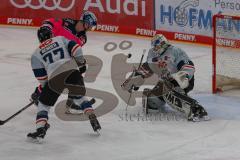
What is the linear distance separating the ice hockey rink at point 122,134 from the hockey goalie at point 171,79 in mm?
235

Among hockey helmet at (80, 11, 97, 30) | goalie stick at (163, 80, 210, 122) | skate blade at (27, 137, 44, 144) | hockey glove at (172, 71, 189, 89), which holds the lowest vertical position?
skate blade at (27, 137, 44, 144)

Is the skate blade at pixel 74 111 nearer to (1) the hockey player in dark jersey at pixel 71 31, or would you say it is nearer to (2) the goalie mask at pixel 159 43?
(1) the hockey player in dark jersey at pixel 71 31

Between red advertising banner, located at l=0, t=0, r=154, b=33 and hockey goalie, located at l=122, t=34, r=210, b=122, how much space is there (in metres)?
4.81

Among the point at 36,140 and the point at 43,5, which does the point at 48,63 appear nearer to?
the point at 36,140

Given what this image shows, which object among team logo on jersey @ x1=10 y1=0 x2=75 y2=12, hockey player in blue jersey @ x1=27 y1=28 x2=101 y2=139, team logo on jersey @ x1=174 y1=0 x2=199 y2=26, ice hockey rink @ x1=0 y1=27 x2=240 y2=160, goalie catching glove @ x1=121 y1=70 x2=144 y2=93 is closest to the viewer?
ice hockey rink @ x1=0 y1=27 x2=240 y2=160

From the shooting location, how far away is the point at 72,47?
287 inches

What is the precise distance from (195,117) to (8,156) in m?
2.43

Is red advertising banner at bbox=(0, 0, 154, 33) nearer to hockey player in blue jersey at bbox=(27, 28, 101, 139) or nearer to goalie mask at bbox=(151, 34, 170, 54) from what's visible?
goalie mask at bbox=(151, 34, 170, 54)

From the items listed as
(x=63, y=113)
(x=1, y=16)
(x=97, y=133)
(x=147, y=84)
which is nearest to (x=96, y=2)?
(x=1, y=16)

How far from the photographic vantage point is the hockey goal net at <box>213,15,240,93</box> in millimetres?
9680

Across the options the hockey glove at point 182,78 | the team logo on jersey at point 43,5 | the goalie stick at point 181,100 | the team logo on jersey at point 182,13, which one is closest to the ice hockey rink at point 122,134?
the goalie stick at point 181,100

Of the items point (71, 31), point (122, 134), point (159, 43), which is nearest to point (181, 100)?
point (159, 43)

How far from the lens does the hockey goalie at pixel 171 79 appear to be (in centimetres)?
812

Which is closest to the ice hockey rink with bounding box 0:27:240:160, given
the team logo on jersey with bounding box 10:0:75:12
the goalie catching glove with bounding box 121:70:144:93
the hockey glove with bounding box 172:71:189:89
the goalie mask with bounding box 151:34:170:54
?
the goalie catching glove with bounding box 121:70:144:93
